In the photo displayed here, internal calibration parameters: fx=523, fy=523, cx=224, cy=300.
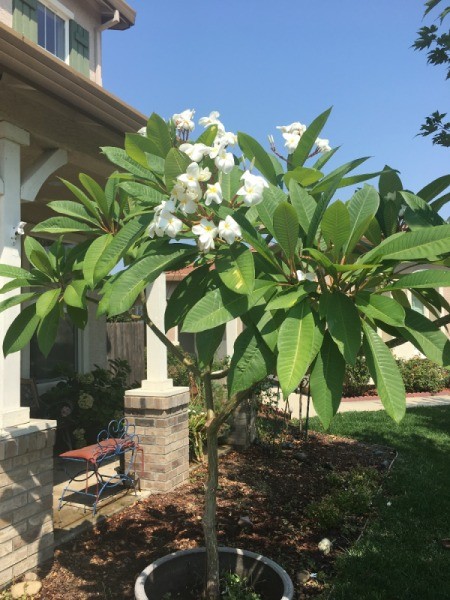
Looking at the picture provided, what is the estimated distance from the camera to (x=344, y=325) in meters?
1.50

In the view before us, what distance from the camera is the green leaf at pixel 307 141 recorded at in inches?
75.7

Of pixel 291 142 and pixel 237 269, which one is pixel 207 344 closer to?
pixel 237 269

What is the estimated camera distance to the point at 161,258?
177 centimetres

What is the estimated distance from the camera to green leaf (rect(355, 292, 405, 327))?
1438mm

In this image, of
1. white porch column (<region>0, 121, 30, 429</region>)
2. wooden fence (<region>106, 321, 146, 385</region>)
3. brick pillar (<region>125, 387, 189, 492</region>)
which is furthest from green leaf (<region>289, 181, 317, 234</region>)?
wooden fence (<region>106, 321, 146, 385</region>)

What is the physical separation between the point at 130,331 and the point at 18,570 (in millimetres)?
7560

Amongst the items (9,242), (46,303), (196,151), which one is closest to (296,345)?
(196,151)

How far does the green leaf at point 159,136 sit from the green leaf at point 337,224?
60 cm

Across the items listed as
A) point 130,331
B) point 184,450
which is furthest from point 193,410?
point 130,331

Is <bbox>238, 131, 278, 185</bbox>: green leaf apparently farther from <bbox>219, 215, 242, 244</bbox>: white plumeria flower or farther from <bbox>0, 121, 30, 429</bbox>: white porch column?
<bbox>0, 121, 30, 429</bbox>: white porch column

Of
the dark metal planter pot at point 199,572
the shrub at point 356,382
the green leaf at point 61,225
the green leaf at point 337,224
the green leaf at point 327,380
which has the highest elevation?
the green leaf at point 61,225

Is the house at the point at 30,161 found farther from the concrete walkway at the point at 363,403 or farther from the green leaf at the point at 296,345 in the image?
the concrete walkway at the point at 363,403

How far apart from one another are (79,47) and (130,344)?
574 centimetres

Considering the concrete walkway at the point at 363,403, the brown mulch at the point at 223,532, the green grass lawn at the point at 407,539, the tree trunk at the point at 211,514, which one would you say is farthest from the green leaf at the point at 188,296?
the concrete walkway at the point at 363,403
